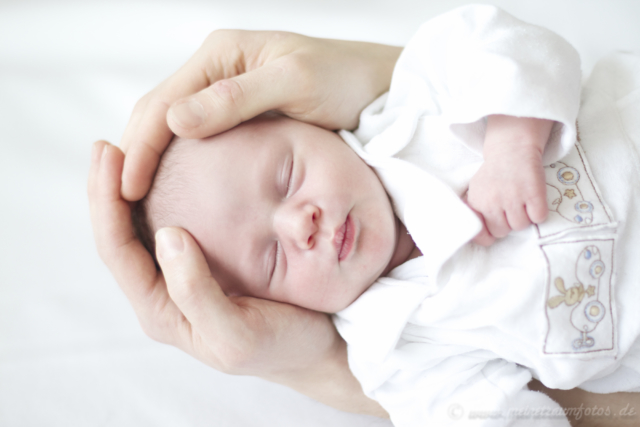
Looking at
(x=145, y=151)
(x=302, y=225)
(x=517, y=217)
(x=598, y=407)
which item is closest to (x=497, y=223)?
(x=517, y=217)

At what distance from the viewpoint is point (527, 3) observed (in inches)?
86.2

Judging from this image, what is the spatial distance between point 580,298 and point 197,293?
3.11 feet

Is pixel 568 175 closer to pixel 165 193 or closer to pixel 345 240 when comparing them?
pixel 345 240

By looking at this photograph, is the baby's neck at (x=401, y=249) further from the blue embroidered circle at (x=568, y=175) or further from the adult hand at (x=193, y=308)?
the blue embroidered circle at (x=568, y=175)

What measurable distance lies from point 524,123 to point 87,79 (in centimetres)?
203

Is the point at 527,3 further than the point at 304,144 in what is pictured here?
Yes

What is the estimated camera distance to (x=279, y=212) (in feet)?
4.14

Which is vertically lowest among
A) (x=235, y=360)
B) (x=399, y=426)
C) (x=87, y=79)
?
(x=399, y=426)

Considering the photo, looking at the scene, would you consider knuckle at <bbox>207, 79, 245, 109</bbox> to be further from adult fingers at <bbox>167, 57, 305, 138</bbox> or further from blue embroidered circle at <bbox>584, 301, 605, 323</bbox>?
blue embroidered circle at <bbox>584, 301, 605, 323</bbox>

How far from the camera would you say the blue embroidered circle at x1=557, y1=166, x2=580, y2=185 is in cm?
120

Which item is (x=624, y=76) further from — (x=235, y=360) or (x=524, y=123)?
(x=235, y=360)

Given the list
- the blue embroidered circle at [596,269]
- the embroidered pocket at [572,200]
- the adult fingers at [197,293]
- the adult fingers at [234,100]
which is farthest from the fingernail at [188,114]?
the blue embroidered circle at [596,269]

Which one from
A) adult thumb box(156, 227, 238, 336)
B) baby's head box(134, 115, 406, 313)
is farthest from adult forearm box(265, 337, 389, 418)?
adult thumb box(156, 227, 238, 336)

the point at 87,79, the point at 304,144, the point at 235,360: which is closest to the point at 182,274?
the point at 235,360
